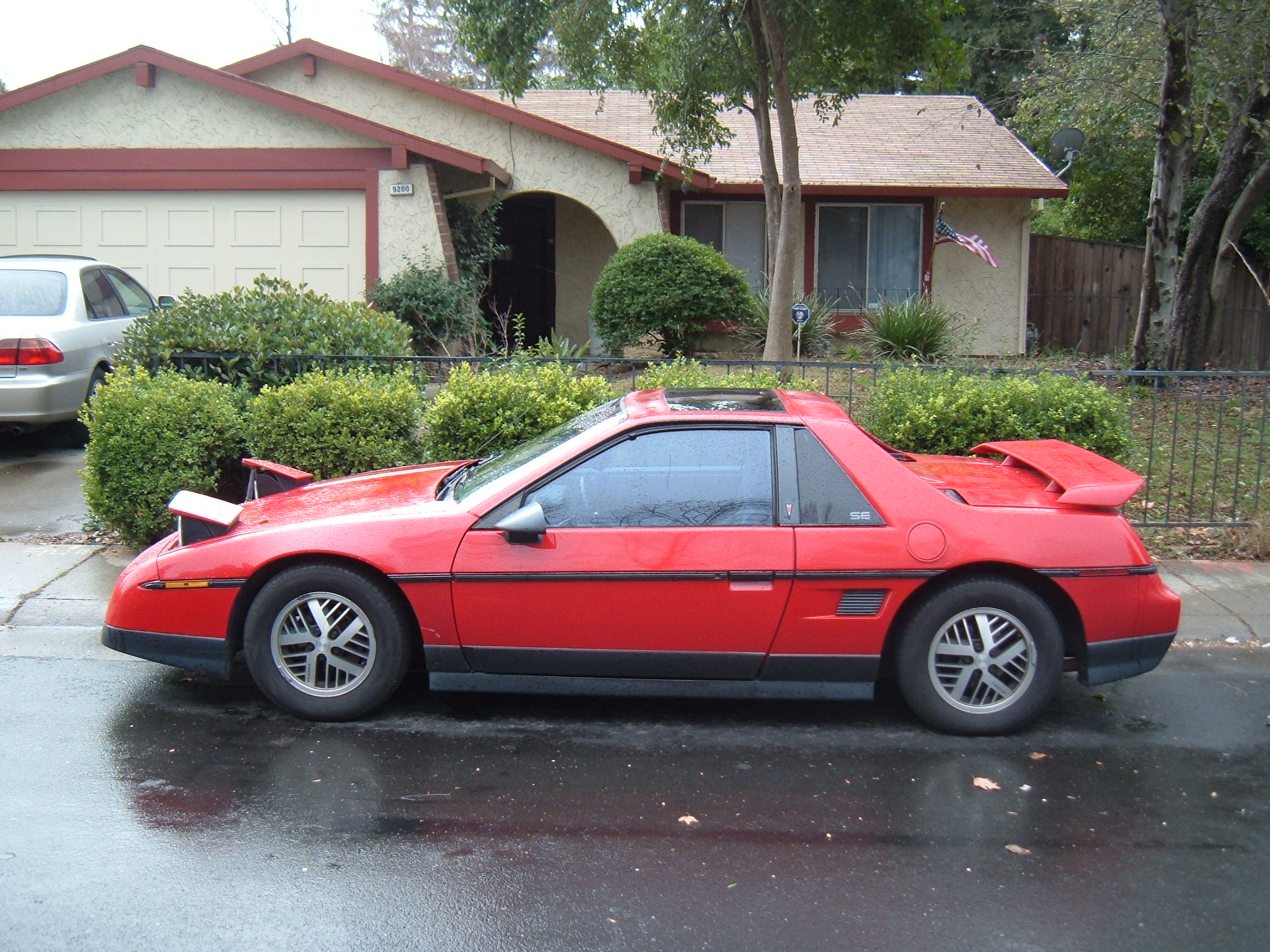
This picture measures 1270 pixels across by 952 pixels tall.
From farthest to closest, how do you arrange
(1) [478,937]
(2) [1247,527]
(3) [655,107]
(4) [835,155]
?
(4) [835,155]
(3) [655,107]
(2) [1247,527]
(1) [478,937]

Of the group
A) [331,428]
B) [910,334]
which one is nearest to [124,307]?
[331,428]

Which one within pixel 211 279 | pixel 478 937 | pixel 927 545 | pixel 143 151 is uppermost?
pixel 143 151

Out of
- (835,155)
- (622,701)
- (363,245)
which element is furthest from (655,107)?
(622,701)

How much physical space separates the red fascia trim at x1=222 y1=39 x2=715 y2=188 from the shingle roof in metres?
1.02

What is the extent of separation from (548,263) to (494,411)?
11725 mm

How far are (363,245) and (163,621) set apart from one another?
394 inches

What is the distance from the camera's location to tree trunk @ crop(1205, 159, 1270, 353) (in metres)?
13.4

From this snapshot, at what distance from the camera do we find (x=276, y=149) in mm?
14297

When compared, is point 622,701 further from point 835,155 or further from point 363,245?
point 835,155

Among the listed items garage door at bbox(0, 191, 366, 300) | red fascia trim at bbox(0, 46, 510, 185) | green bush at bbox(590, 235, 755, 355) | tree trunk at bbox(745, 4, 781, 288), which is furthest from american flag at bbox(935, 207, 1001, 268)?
garage door at bbox(0, 191, 366, 300)

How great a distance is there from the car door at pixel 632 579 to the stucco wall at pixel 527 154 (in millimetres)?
11269

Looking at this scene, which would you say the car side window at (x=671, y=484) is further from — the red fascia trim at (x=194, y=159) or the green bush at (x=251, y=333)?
the red fascia trim at (x=194, y=159)

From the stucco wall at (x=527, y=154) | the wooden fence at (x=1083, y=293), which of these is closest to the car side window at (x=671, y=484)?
the stucco wall at (x=527, y=154)

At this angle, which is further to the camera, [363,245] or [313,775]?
[363,245]
